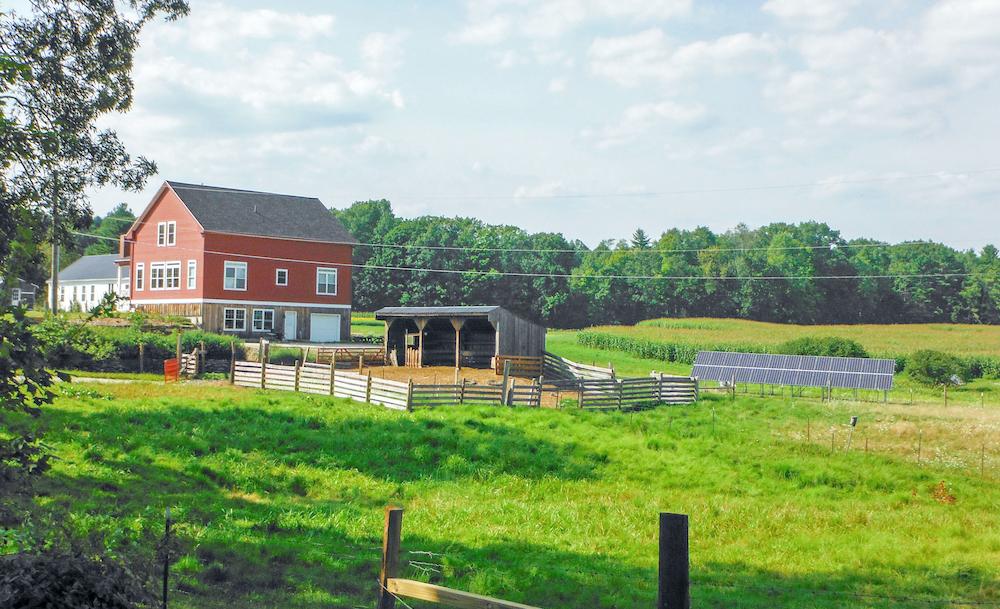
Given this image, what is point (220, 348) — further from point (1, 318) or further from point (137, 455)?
point (1, 318)

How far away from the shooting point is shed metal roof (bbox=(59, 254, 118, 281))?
7881cm

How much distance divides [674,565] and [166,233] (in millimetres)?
54865

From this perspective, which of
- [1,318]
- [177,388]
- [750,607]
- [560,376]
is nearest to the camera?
[1,318]

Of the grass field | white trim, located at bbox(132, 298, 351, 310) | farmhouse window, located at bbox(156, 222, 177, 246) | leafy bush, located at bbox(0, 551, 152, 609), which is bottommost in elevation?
leafy bush, located at bbox(0, 551, 152, 609)

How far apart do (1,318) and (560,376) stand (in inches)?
1603

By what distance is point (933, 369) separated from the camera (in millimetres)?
51625

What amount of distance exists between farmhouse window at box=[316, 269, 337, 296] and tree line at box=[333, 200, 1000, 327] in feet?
118

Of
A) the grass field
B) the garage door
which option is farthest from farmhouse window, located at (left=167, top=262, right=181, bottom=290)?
the grass field

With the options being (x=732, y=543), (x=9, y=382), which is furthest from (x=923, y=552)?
(x=9, y=382)

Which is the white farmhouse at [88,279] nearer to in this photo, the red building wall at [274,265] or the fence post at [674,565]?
the red building wall at [274,265]

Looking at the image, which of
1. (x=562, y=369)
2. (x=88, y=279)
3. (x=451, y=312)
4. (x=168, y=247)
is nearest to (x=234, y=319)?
(x=168, y=247)

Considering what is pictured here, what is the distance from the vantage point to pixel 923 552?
16156mm

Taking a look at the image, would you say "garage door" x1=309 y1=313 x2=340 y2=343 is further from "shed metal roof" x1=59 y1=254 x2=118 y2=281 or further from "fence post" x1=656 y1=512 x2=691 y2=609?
"fence post" x1=656 y1=512 x2=691 y2=609

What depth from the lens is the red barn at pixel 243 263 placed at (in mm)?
53094
